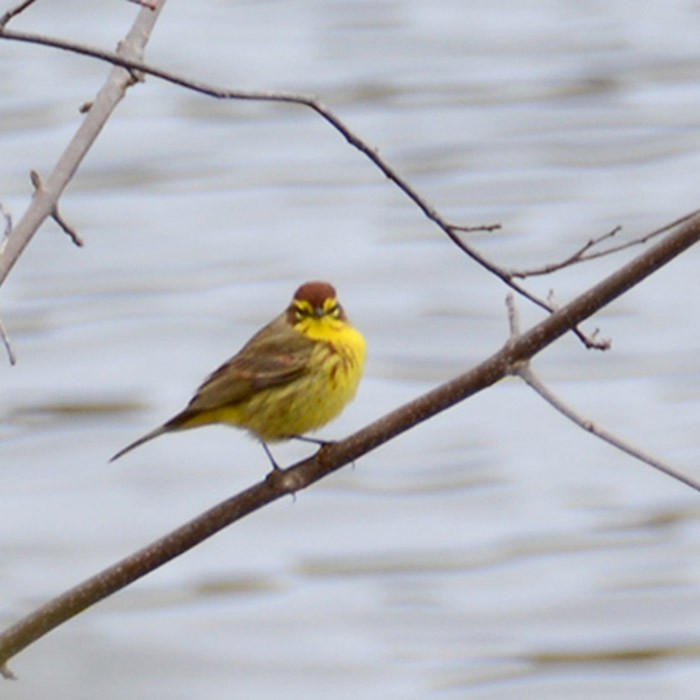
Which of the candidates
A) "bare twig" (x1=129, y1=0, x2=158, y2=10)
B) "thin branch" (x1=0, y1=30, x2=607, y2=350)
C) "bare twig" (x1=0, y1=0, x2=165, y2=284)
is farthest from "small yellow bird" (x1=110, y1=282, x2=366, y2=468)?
"bare twig" (x1=129, y1=0, x2=158, y2=10)

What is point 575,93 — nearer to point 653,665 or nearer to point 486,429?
point 486,429

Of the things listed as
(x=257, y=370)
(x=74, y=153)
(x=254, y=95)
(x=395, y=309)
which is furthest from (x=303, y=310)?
(x=395, y=309)

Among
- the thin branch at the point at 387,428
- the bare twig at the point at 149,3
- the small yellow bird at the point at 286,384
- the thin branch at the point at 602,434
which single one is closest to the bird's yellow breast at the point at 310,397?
the small yellow bird at the point at 286,384

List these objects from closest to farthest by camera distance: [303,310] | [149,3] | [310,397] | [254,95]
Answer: [254,95] < [149,3] < [310,397] < [303,310]

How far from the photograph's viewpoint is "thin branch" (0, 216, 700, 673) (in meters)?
3.99

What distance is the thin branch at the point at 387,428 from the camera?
13.1 feet

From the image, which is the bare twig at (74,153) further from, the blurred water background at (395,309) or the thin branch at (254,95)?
the blurred water background at (395,309)

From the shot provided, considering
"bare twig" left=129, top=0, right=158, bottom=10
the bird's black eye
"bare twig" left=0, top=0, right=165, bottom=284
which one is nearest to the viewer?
"bare twig" left=129, top=0, right=158, bottom=10

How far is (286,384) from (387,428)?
1717 millimetres

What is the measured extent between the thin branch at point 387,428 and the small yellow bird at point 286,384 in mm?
1527

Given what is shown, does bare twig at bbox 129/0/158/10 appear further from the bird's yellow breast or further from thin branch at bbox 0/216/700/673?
the bird's yellow breast

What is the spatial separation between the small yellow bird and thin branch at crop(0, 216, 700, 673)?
153cm

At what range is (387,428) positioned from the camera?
414 cm

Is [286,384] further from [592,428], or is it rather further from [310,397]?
[592,428]
